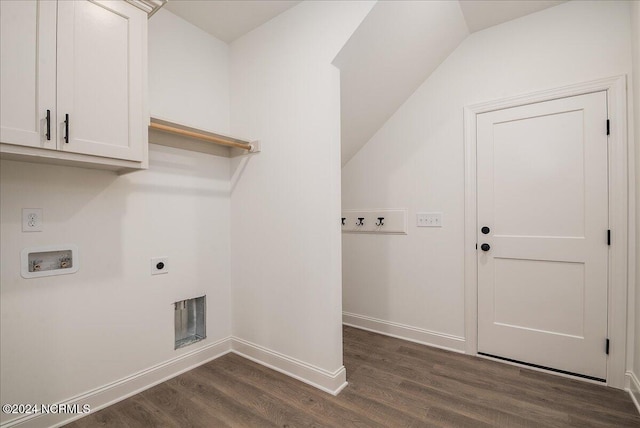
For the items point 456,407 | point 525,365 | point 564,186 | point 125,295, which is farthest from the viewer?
point 525,365

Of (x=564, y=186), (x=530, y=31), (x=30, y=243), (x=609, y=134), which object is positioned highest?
(x=530, y=31)

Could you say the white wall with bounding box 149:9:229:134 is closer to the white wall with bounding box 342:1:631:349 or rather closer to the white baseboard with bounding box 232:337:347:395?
the white wall with bounding box 342:1:631:349

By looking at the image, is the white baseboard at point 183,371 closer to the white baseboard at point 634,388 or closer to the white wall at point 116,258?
the white wall at point 116,258

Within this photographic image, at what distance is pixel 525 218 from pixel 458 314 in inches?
38.5

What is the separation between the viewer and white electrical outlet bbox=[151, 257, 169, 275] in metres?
2.12

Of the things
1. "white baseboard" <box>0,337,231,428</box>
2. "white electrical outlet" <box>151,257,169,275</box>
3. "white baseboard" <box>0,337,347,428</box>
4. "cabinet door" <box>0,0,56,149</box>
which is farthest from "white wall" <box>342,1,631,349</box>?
"cabinet door" <box>0,0,56,149</box>

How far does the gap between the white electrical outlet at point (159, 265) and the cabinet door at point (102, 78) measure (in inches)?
32.2

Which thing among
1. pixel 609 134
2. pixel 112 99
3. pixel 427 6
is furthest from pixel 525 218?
pixel 112 99

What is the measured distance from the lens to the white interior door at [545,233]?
6.75ft

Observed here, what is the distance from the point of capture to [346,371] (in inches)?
88.3

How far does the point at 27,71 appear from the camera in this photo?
4.32 feet

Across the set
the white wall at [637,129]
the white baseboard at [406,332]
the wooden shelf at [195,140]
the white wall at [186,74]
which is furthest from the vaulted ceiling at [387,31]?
the white baseboard at [406,332]

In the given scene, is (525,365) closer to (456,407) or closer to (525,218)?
(456,407)

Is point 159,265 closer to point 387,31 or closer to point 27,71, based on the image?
point 27,71
